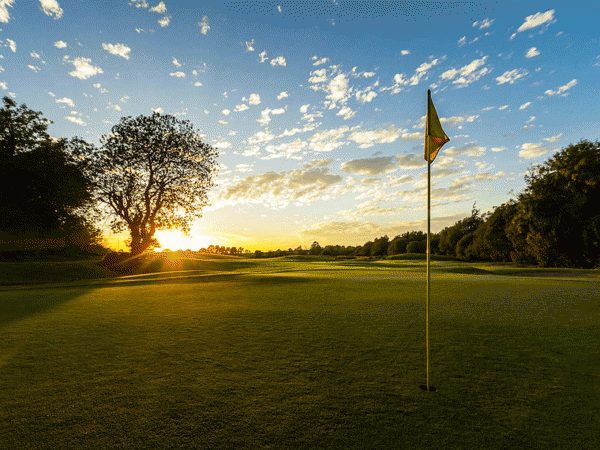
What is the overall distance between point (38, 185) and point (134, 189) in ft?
28.4

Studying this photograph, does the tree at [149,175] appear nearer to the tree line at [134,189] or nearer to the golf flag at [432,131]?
the tree line at [134,189]

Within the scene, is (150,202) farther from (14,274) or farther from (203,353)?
(203,353)

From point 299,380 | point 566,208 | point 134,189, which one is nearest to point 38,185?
point 134,189

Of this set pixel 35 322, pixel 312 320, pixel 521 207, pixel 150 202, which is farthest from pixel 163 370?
pixel 521 207

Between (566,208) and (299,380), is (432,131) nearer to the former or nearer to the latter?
(299,380)

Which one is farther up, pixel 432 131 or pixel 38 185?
pixel 38 185

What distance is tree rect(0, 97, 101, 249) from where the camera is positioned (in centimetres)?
3028

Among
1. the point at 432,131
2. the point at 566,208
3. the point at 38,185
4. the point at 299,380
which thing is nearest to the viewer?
the point at 299,380

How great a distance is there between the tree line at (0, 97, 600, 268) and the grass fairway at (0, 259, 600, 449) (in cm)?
2867

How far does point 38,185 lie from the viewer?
30875 mm

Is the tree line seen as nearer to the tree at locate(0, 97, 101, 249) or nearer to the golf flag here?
the tree at locate(0, 97, 101, 249)

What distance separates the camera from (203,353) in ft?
17.3

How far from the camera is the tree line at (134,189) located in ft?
102

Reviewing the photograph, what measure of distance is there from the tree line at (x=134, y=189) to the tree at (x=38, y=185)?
3.2 inches
